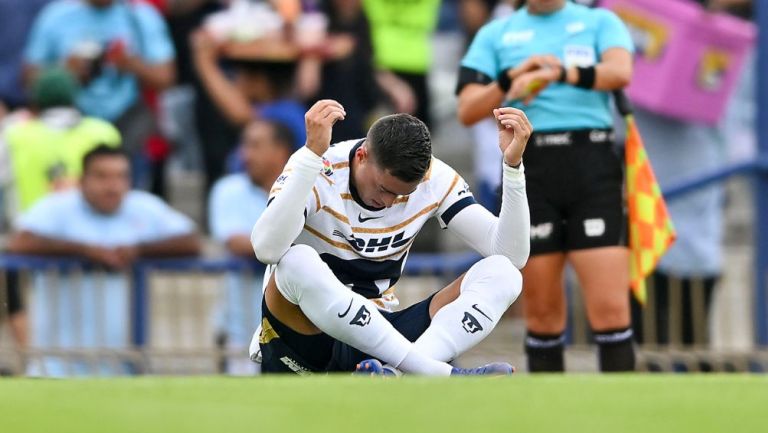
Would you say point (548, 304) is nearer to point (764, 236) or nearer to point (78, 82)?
point (764, 236)

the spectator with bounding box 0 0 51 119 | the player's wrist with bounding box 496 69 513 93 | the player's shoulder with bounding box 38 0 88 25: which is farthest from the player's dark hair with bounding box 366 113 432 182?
the spectator with bounding box 0 0 51 119

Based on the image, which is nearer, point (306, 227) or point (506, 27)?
point (306, 227)

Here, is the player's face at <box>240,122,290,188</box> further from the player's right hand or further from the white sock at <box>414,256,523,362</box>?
the player's right hand

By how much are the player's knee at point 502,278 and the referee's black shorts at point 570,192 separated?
152 cm

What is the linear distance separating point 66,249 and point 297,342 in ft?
12.3

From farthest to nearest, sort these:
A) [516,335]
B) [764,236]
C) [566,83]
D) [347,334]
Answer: [516,335] → [764,236] → [566,83] → [347,334]

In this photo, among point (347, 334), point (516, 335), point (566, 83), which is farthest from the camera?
point (516, 335)

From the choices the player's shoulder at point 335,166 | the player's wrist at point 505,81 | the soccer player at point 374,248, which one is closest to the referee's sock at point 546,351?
the player's wrist at point 505,81

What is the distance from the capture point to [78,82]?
40.1 feet

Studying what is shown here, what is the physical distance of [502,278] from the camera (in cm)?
712

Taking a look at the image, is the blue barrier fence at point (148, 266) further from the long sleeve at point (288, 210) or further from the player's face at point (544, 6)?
the long sleeve at point (288, 210)

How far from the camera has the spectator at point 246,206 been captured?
10750 mm

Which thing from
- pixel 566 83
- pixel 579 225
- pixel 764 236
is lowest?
pixel 764 236

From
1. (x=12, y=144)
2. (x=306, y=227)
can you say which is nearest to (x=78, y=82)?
(x=12, y=144)
